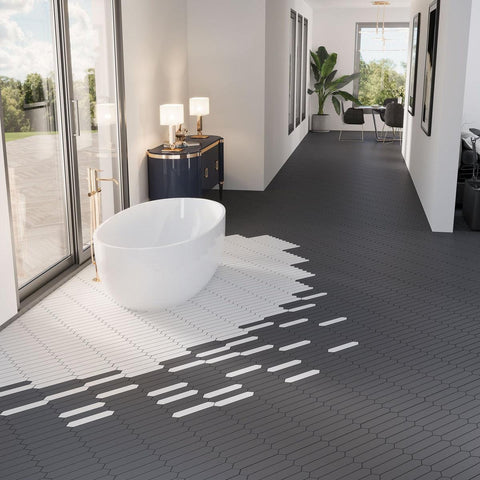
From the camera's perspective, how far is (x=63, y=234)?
5172mm

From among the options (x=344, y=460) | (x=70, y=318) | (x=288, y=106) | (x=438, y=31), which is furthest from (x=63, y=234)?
(x=288, y=106)

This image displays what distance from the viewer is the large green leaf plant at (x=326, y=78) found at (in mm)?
14188

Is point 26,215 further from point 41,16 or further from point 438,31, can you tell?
point 438,31

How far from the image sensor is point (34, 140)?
15.0ft

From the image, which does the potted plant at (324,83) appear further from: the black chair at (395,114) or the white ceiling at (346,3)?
the black chair at (395,114)

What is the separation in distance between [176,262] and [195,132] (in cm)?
440

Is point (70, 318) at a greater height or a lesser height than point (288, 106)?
lesser

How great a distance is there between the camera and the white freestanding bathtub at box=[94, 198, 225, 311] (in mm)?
4025

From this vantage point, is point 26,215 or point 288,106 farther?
point 288,106

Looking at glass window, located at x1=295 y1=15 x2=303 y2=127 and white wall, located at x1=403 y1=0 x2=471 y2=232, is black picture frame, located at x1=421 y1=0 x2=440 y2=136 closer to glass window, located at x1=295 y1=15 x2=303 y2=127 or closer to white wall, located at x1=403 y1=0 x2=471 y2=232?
white wall, located at x1=403 y1=0 x2=471 y2=232

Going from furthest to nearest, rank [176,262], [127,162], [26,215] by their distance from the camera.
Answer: [127,162] < [26,215] < [176,262]

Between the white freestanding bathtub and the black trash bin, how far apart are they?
105 inches

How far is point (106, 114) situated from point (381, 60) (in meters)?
10.1

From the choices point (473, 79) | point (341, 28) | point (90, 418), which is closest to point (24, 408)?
point (90, 418)
